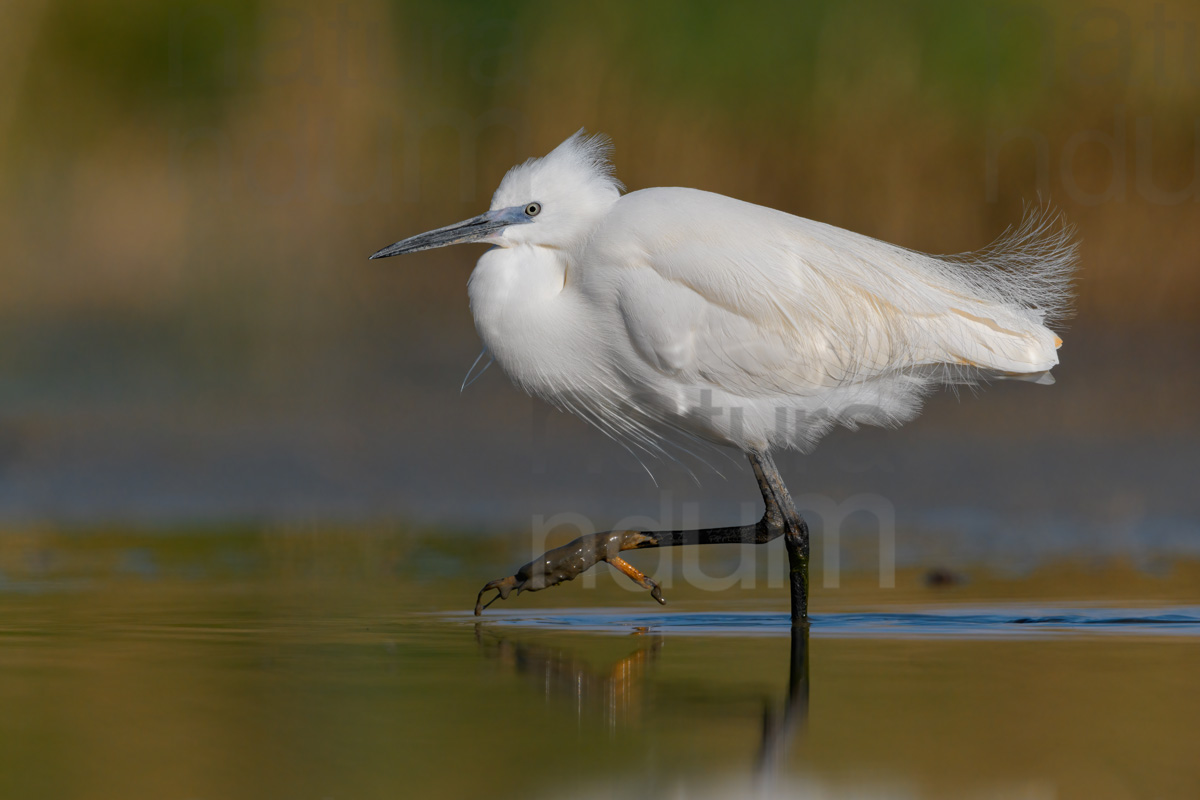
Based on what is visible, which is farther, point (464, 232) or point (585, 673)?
point (464, 232)

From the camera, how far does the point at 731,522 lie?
23.5ft

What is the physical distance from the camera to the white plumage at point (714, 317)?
515cm

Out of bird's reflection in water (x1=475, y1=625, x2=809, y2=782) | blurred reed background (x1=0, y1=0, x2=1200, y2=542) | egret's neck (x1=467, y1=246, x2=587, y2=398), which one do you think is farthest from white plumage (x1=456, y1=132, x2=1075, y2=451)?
blurred reed background (x1=0, y1=0, x2=1200, y2=542)

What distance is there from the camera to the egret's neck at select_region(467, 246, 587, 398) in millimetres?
5246

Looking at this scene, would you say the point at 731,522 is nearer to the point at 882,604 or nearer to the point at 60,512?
the point at 882,604

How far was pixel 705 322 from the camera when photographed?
5148 mm

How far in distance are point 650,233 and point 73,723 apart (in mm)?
2522

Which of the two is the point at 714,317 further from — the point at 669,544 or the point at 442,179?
the point at 442,179

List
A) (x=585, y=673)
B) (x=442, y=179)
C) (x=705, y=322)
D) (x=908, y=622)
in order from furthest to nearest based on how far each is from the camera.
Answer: (x=442, y=179) < (x=705, y=322) < (x=908, y=622) < (x=585, y=673)

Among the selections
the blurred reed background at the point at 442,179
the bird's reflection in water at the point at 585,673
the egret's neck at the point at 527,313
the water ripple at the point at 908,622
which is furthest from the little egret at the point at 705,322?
the blurred reed background at the point at 442,179

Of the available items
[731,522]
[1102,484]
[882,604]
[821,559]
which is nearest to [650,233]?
[882,604]

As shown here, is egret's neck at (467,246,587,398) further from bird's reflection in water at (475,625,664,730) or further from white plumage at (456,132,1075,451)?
bird's reflection in water at (475,625,664,730)

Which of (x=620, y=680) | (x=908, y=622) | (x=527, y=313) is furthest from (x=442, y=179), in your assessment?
(x=620, y=680)

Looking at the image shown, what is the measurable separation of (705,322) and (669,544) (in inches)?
34.6
